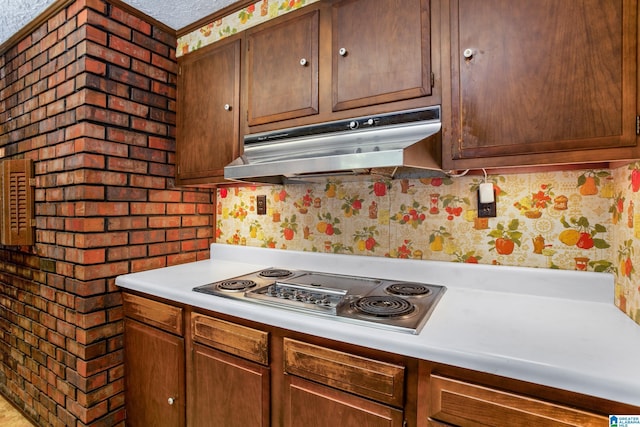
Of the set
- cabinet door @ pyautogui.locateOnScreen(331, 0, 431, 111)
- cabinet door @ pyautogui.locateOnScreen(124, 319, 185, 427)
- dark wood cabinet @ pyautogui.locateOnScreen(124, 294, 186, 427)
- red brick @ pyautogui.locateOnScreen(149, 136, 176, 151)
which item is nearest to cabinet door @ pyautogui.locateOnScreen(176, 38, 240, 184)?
red brick @ pyautogui.locateOnScreen(149, 136, 176, 151)

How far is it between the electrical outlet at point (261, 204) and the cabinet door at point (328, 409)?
115cm

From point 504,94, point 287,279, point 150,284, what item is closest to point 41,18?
point 150,284

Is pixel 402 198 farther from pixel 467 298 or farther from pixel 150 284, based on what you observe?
pixel 150 284

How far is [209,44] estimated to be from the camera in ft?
6.23

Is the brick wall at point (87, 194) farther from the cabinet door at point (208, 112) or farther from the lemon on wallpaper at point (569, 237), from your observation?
the lemon on wallpaper at point (569, 237)

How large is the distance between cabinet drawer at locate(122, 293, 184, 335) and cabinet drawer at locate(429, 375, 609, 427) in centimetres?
115

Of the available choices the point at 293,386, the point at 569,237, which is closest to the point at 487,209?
the point at 569,237

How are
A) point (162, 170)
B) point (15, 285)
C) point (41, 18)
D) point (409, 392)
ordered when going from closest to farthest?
point (409, 392), point (41, 18), point (162, 170), point (15, 285)

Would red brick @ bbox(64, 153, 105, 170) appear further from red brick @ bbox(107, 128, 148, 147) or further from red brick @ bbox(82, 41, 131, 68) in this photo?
red brick @ bbox(82, 41, 131, 68)

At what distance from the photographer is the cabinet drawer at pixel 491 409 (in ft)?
2.48

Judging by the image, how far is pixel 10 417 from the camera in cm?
205

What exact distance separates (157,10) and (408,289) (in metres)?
2.05

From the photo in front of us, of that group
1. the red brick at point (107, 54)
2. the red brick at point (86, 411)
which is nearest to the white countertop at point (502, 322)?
the red brick at point (86, 411)

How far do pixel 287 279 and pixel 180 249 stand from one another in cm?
87
